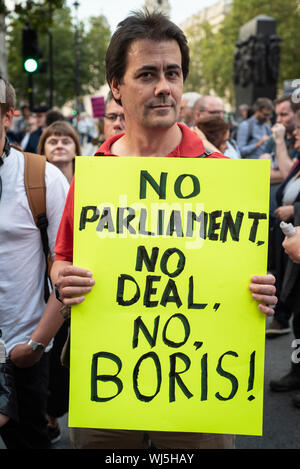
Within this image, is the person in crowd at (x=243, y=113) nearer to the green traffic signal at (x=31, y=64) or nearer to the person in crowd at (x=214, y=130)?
the green traffic signal at (x=31, y=64)

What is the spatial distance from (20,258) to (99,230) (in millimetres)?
711

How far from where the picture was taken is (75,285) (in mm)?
1891

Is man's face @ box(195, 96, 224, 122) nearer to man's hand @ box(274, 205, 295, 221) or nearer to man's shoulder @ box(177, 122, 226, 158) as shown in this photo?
man's hand @ box(274, 205, 295, 221)

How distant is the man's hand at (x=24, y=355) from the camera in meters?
2.48

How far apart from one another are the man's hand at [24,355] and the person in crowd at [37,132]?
18.1ft

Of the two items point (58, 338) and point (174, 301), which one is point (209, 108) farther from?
point (174, 301)

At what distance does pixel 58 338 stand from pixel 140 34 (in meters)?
1.88

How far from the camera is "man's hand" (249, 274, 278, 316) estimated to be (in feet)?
6.00

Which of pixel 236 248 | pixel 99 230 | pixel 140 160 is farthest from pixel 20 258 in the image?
pixel 236 248

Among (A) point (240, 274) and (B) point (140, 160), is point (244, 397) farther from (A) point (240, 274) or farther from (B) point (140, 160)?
(B) point (140, 160)

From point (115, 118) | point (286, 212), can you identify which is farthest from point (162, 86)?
point (286, 212)

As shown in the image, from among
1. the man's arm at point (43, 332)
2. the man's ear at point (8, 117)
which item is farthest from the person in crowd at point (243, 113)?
the man's arm at point (43, 332)

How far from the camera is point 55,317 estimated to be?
2475mm
